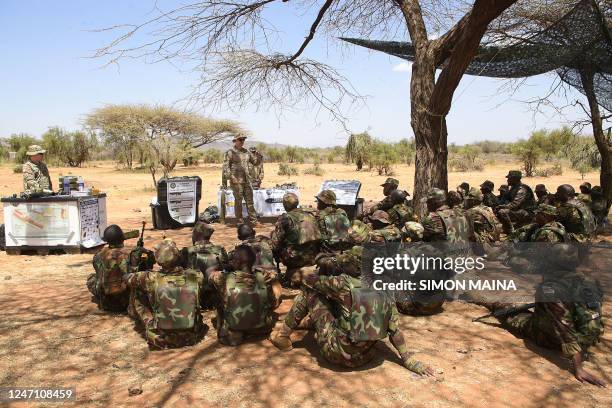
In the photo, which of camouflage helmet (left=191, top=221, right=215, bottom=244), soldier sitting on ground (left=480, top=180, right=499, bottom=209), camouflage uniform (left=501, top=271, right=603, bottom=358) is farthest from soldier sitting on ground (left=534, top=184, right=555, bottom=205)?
camouflage helmet (left=191, top=221, right=215, bottom=244)

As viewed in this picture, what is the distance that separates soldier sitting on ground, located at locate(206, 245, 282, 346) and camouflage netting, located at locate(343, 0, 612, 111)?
179 inches

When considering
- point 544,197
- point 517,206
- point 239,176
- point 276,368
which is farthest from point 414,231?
point 239,176

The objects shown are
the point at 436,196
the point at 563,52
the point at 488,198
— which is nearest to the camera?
the point at 436,196

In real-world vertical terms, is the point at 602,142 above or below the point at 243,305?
above

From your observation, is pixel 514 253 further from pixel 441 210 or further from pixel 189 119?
pixel 189 119

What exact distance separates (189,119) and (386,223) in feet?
107

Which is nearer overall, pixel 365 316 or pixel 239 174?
pixel 365 316

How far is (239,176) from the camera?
9.77 meters

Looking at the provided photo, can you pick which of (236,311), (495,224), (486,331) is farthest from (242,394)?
(495,224)

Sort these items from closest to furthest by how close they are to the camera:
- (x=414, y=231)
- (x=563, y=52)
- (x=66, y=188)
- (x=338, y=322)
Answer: (x=338, y=322) < (x=414, y=231) < (x=563, y=52) < (x=66, y=188)

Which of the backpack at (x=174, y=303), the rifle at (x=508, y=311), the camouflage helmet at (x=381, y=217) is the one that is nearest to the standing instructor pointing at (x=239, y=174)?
the camouflage helmet at (x=381, y=217)

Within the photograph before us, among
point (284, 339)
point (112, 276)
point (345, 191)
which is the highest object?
point (345, 191)

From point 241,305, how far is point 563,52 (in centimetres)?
689

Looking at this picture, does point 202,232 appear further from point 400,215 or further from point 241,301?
point 400,215
